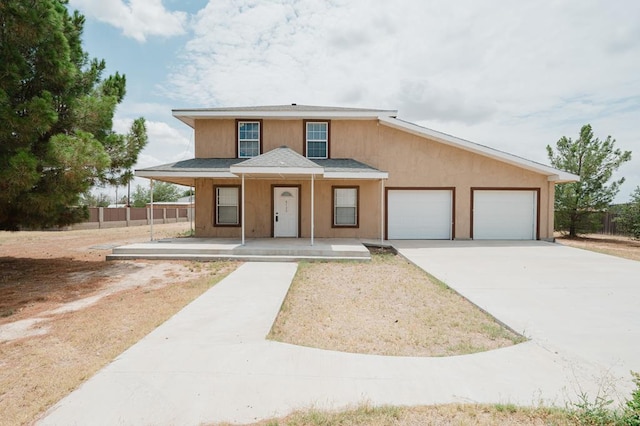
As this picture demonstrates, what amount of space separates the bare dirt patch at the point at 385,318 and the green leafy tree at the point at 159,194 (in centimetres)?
5292

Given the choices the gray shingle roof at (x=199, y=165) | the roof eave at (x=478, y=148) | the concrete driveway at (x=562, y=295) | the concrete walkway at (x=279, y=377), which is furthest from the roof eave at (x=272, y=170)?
the concrete walkway at (x=279, y=377)

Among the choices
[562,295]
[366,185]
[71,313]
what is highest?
[366,185]

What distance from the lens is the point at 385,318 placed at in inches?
211

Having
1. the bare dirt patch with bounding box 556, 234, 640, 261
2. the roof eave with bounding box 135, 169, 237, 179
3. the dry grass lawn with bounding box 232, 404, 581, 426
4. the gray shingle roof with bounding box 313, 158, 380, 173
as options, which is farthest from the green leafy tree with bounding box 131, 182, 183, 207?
the dry grass lawn with bounding box 232, 404, 581, 426

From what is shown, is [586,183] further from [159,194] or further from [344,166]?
[159,194]

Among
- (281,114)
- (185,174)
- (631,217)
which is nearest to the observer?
(185,174)

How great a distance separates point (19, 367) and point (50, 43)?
794 centimetres

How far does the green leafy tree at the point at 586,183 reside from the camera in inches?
698

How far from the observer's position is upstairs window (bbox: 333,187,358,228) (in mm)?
14070

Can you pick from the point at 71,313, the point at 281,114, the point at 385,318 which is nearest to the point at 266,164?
the point at 281,114

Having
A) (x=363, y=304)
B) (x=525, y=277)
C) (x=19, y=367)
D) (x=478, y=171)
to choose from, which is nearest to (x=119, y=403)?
(x=19, y=367)

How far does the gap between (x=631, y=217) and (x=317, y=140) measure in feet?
54.7

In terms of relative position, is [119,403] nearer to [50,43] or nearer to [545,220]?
[50,43]

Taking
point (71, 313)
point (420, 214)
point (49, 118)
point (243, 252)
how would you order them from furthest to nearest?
point (420, 214), point (243, 252), point (49, 118), point (71, 313)
